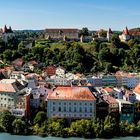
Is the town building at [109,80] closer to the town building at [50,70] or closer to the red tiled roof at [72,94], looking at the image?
the town building at [50,70]

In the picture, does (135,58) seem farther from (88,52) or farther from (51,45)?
(51,45)

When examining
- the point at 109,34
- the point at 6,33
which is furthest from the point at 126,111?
the point at 6,33

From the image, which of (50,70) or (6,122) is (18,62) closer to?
(50,70)

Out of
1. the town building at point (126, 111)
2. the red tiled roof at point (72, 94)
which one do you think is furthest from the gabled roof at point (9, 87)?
the town building at point (126, 111)

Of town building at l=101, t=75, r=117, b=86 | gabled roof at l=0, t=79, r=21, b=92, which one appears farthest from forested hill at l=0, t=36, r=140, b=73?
gabled roof at l=0, t=79, r=21, b=92

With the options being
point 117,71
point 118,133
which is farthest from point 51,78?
point 118,133

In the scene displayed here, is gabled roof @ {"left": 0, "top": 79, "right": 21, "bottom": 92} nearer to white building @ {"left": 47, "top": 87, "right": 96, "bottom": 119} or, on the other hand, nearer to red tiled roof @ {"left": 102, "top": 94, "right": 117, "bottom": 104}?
white building @ {"left": 47, "top": 87, "right": 96, "bottom": 119}

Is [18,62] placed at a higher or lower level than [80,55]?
lower
